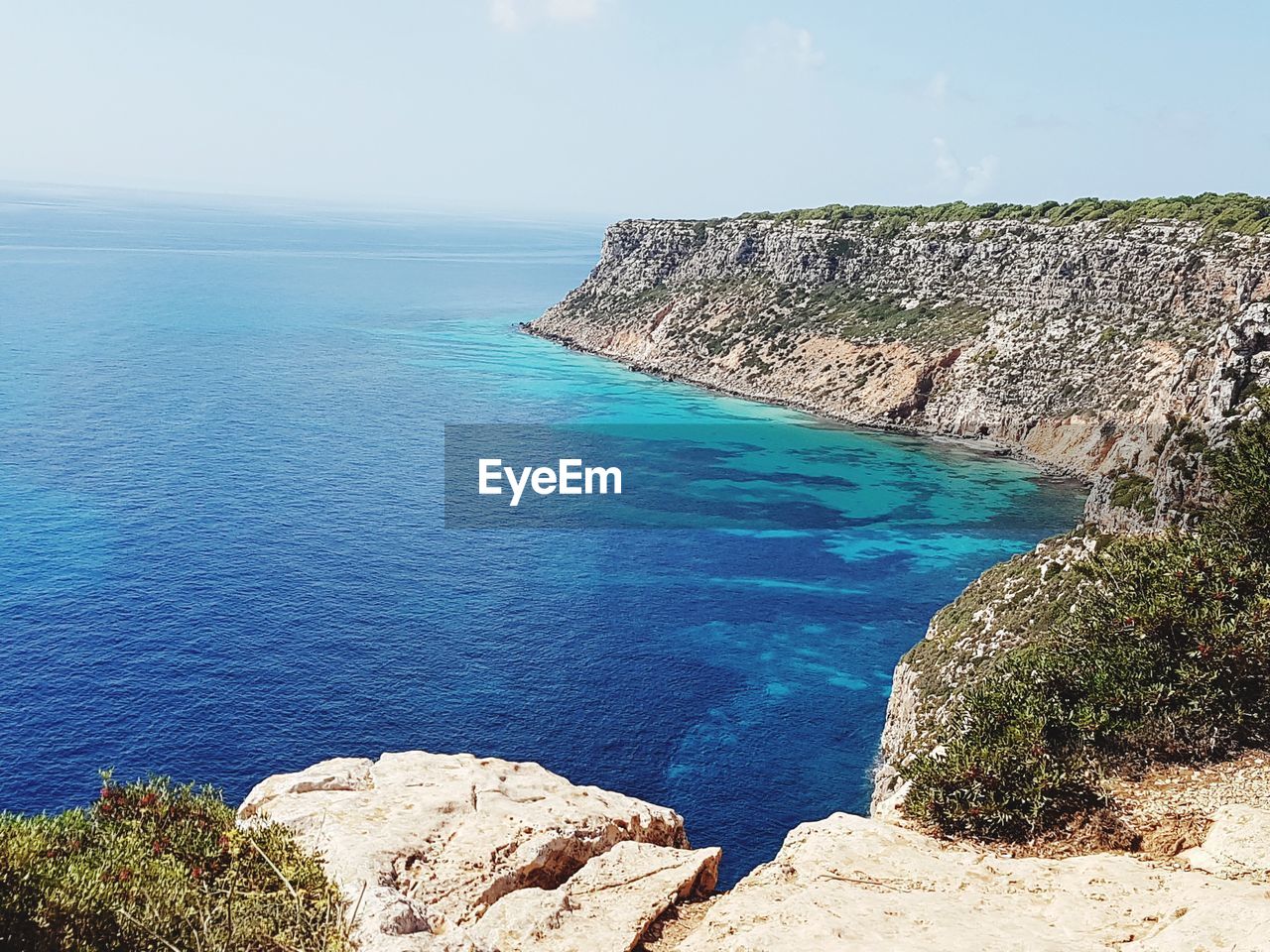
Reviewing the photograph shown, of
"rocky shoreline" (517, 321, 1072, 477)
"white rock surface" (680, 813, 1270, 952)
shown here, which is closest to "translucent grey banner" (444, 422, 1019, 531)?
"rocky shoreline" (517, 321, 1072, 477)

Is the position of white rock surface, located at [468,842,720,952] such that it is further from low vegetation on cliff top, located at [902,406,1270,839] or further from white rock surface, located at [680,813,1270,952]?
low vegetation on cliff top, located at [902,406,1270,839]

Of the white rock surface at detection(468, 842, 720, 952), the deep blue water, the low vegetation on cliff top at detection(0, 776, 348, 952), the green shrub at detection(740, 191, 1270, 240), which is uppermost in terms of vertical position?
the green shrub at detection(740, 191, 1270, 240)

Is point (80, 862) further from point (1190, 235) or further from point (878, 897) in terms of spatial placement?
point (1190, 235)

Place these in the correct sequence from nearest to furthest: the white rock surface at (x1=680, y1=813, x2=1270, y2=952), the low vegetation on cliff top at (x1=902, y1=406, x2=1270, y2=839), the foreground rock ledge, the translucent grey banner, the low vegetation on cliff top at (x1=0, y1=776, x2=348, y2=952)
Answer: the white rock surface at (x1=680, y1=813, x2=1270, y2=952)
the low vegetation on cliff top at (x1=0, y1=776, x2=348, y2=952)
the foreground rock ledge
the low vegetation on cliff top at (x1=902, y1=406, x2=1270, y2=839)
the translucent grey banner

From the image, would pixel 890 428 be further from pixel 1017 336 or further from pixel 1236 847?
pixel 1236 847

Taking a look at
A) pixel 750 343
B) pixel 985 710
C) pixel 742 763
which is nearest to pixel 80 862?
pixel 985 710

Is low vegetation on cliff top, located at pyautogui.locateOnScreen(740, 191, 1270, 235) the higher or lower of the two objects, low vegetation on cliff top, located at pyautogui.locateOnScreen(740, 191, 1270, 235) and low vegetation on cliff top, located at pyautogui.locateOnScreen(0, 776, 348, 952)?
the higher

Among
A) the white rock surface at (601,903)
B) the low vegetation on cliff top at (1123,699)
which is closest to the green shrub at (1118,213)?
the low vegetation on cliff top at (1123,699)

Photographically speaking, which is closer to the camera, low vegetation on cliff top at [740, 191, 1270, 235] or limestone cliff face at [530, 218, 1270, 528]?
limestone cliff face at [530, 218, 1270, 528]
